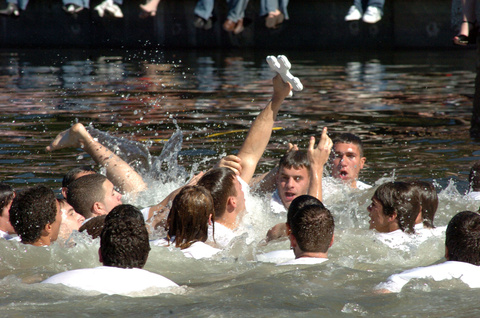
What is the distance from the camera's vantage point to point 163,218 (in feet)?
21.2

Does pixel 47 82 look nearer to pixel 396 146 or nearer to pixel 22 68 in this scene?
pixel 22 68

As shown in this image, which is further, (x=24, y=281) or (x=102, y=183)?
(x=102, y=183)

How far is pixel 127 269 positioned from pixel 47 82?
1318 centimetres

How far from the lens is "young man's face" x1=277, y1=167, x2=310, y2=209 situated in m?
7.40

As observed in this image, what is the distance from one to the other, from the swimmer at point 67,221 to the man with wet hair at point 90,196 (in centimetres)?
25

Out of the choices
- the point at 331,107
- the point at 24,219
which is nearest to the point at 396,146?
the point at 331,107

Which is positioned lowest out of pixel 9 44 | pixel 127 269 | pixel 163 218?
pixel 9 44

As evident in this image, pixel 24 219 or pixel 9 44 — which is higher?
pixel 24 219

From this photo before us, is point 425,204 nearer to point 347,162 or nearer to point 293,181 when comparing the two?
point 293,181

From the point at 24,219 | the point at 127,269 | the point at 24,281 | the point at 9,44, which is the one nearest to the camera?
the point at 127,269

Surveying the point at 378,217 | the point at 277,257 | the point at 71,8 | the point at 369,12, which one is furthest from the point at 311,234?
the point at 71,8

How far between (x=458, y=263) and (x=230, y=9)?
59.1 ft

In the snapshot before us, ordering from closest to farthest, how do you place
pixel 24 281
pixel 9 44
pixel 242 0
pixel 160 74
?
pixel 24 281 → pixel 160 74 → pixel 242 0 → pixel 9 44

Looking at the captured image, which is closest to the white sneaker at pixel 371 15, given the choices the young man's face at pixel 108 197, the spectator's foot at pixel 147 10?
the spectator's foot at pixel 147 10
